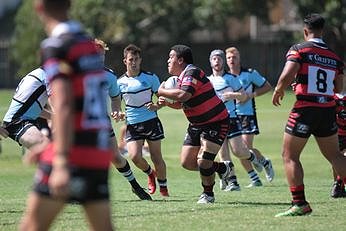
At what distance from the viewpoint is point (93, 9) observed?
55.5m

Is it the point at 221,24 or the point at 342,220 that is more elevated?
the point at 221,24

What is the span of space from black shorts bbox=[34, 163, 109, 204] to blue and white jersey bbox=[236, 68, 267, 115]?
33.9 ft

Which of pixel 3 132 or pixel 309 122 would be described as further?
pixel 3 132

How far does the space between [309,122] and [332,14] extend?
41104 mm

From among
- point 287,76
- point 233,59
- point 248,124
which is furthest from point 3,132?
point 248,124

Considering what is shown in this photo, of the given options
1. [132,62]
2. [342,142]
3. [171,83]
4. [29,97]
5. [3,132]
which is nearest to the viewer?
[3,132]

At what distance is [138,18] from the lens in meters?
56.2

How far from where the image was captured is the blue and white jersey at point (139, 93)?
14.6 metres

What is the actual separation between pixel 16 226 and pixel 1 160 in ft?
41.3

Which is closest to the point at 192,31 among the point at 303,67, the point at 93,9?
the point at 93,9

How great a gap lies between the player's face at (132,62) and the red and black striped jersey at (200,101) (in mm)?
1924

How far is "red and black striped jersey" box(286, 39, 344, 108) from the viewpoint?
35.2 ft

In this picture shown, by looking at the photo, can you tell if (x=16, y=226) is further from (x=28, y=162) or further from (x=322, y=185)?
(x=322, y=185)

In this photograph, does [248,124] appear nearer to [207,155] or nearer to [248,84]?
[248,84]
